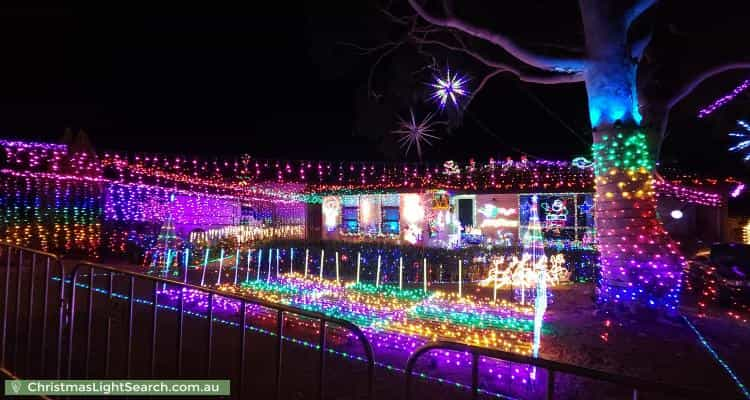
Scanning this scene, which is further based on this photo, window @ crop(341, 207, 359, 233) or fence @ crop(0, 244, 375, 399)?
window @ crop(341, 207, 359, 233)

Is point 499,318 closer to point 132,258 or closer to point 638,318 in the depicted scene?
point 638,318

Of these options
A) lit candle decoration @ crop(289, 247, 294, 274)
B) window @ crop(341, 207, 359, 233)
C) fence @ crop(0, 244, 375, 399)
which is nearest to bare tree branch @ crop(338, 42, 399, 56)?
lit candle decoration @ crop(289, 247, 294, 274)

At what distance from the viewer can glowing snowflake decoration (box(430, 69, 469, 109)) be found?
Result: 10.7 meters

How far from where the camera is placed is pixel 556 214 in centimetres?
1703

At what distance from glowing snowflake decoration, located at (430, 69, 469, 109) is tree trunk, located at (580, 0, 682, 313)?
3.76 m

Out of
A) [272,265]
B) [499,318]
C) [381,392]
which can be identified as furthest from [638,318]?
[272,265]

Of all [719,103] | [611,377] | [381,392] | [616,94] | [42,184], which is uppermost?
[719,103]

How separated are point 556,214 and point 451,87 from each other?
8800mm

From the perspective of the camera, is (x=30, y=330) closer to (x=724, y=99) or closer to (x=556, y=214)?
(x=724, y=99)

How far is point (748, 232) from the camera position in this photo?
16500mm

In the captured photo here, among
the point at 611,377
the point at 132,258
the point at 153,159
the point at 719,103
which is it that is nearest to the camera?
the point at 611,377

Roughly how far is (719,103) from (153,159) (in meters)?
12.2

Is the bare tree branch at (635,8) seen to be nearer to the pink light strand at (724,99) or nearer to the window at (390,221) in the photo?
the pink light strand at (724,99)

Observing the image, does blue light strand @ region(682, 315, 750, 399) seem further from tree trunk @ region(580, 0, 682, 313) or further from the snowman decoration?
the snowman decoration
